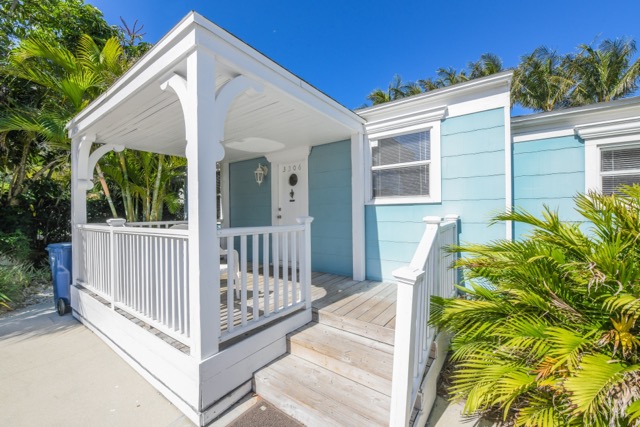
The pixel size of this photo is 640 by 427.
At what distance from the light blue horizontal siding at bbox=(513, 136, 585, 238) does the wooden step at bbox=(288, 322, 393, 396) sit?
231cm

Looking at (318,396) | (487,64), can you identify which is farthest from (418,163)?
(487,64)

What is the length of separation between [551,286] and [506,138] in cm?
203

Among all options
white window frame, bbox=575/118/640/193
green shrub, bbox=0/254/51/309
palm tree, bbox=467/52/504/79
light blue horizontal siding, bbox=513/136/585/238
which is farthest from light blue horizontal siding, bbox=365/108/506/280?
palm tree, bbox=467/52/504/79

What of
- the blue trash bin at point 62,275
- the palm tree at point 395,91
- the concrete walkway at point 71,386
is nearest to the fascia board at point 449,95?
the concrete walkway at point 71,386

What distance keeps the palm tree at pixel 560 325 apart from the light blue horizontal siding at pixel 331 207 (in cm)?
238

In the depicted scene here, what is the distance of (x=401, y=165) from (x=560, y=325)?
2.62 m

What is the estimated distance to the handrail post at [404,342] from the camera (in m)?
1.54

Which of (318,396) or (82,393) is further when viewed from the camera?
(82,393)

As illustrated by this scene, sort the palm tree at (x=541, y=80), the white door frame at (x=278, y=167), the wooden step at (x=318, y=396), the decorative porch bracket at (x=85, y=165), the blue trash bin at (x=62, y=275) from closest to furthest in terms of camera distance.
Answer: the wooden step at (x=318, y=396), the decorative porch bracket at (x=85, y=165), the blue trash bin at (x=62, y=275), the white door frame at (x=278, y=167), the palm tree at (x=541, y=80)

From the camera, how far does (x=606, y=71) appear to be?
1056 centimetres

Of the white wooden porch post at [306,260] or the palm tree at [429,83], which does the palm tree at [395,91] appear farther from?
the white wooden porch post at [306,260]

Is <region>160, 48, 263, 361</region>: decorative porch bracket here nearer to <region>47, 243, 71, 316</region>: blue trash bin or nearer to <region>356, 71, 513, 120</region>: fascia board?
<region>356, 71, 513, 120</region>: fascia board

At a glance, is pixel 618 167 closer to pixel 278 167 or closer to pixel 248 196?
pixel 278 167

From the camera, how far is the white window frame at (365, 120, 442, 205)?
3527 mm
